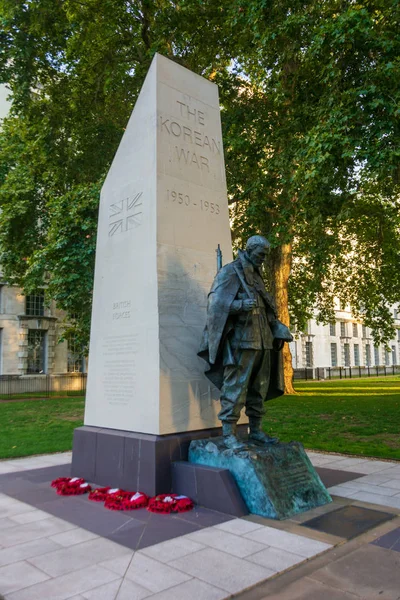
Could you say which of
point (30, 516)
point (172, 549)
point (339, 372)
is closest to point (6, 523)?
point (30, 516)

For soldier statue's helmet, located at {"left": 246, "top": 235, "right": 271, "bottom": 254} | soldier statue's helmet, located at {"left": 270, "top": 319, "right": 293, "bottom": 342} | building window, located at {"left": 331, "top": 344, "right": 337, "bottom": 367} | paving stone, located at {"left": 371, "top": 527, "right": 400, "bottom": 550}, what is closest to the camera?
paving stone, located at {"left": 371, "top": 527, "right": 400, "bottom": 550}

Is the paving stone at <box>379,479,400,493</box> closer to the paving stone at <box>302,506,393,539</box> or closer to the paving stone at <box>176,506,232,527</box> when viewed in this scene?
the paving stone at <box>302,506,393,539</box>

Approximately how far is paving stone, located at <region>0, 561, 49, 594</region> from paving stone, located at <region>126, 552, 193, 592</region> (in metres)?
0.64

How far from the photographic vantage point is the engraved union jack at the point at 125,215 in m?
6.60

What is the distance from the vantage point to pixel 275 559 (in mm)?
3850

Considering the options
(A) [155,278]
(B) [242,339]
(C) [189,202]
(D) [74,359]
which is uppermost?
(C) [189,202]

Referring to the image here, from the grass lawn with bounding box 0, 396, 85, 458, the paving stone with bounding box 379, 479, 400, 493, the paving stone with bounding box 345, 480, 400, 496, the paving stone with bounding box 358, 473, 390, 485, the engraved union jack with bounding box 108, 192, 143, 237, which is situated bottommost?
the grass lawn with bounding box 0, 396, 85, 458

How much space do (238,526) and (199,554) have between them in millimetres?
775

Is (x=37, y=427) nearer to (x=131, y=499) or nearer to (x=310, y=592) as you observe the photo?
(x=131, y=499)

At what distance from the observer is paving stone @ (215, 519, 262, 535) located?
14.8 feet

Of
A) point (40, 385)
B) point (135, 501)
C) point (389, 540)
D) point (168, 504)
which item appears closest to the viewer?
point (389, 540)

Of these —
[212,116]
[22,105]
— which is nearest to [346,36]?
[212,116]

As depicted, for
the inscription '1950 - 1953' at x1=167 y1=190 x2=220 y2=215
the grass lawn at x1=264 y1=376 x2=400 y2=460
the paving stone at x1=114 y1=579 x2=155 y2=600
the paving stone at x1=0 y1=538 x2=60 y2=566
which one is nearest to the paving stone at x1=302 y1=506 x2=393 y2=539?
the paving stone at x1=114 y1=579 x2=155 y2=600

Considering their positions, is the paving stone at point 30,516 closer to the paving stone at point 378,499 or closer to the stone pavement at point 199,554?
the stone pavement at point 199,554
